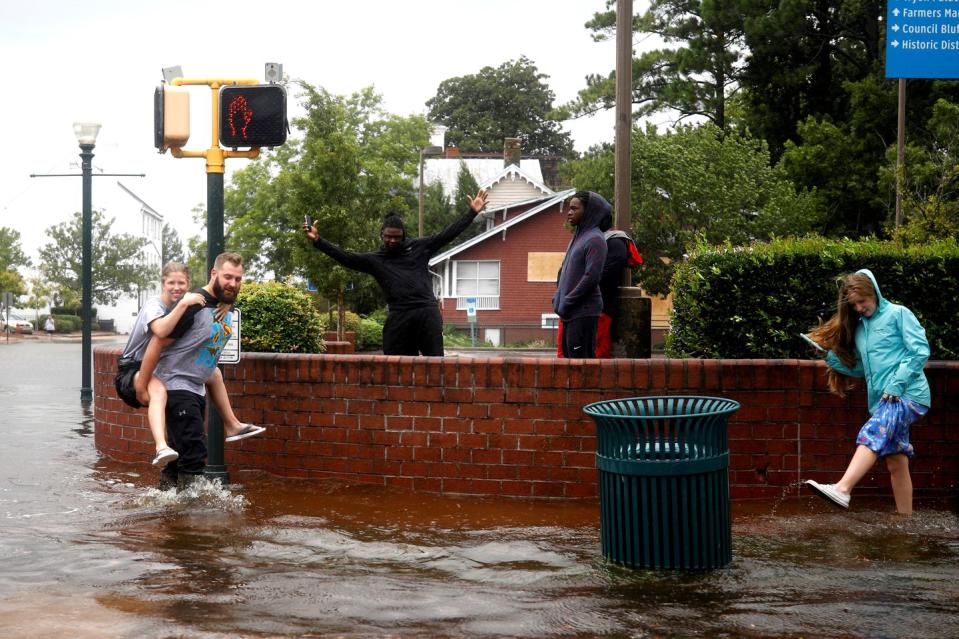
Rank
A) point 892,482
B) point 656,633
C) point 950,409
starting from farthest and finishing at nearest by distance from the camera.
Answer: point 950,409, point 892,482, point 656,633

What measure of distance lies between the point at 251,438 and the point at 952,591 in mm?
5580

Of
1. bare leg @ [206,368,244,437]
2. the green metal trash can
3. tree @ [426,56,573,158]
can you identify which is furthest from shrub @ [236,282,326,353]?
tree @ [426,56,573,158]

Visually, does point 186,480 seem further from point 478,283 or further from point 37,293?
point 37,293

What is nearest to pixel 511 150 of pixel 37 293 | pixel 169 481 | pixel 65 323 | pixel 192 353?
pixel 65 323

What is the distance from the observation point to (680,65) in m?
39.9

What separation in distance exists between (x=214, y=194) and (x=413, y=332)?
1894 millimetres

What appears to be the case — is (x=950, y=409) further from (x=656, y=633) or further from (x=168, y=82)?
(x=168, y=82)

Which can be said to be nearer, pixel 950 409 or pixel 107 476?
pixel 950 409

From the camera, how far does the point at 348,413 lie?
28.1 ft

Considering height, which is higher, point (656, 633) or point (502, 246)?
point (502, 246)

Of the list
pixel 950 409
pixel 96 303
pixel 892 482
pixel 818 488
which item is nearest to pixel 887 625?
pixel 818 488

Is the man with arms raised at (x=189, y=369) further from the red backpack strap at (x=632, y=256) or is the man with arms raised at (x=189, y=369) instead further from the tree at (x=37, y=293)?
the tree at (x=37, y=293)

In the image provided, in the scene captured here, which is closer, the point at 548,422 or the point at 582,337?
the point at 548,422

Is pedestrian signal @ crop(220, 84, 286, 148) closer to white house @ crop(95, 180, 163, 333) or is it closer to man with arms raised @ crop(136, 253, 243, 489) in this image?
man with arms raised @ crop(136, 253, 243, 489)
